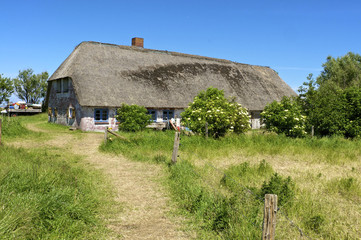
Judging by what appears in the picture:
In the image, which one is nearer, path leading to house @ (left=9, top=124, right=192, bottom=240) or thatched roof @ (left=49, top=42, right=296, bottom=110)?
path leading to house @ (left=9, top=124, right=192, bottom=240)

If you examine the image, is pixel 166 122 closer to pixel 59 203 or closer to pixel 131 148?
pixel 131 148

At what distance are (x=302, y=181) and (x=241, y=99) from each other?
2041cm

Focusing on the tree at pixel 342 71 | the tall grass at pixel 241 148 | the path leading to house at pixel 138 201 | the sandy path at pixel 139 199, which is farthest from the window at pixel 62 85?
the tree at pixel 342 71

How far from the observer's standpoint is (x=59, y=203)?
17.4 ft

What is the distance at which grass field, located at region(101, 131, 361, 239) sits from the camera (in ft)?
16.5

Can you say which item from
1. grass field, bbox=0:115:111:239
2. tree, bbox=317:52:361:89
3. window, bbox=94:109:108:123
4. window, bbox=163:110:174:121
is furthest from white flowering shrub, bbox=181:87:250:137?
tree, bbox=317:52:361:89

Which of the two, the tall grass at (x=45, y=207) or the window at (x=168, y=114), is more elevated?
the window at (x=168, y=114)

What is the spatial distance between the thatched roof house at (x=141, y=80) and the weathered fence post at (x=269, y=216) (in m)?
18.3

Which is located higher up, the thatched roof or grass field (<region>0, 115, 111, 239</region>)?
the thatched roof

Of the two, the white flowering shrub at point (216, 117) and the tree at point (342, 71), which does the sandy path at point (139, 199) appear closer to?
the white flowering shrub at point (216, 117)

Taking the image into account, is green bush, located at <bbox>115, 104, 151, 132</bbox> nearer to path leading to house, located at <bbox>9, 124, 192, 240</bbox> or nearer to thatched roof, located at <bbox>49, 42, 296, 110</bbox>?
thatched roof, located at <bbox>49, 42, 296, 110</bbox>

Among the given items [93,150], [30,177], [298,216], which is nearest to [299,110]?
[93,150]

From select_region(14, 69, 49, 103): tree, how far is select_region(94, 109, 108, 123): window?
4608cm

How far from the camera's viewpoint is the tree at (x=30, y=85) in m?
60.5
